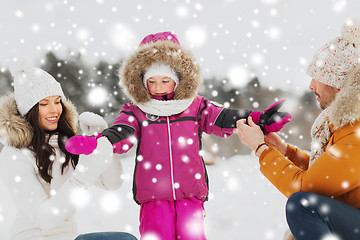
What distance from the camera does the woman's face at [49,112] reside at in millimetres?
1903

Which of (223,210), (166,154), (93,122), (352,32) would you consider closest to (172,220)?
(166,154)

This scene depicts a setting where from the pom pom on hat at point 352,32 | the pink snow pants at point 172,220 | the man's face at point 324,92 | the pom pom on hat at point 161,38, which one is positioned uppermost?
the pom pom on hat at point 161,38

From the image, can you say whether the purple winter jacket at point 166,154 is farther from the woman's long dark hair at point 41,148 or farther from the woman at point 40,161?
the woman's long dark hair at point 41,148

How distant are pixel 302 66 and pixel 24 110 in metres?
4.33

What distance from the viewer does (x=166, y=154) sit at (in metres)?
2.04

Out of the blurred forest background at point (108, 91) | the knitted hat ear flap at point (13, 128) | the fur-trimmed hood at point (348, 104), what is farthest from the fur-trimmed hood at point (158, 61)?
the blurred forest background at point (108, 91)

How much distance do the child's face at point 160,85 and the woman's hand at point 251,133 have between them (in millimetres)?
557

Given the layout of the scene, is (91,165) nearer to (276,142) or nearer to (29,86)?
(29,86)

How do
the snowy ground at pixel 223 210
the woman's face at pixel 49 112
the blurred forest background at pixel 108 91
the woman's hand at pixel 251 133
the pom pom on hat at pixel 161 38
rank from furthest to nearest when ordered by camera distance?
the blurred forest background at pixel 108 91 → the snowy ground at pixel 223 210 → the pom pom on hat at pixel 161 38 → the woman's face at pixel 49 112 → the woman's hand at pixel 251 133

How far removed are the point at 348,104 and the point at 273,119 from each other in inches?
16.9

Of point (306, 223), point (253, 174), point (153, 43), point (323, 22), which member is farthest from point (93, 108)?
point (306, 223)

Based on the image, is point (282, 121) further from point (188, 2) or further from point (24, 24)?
point (24, 24)

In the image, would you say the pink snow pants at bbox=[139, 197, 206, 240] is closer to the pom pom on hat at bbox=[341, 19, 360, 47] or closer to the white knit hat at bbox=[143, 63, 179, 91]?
the white knit hat at bbox=[143, 63, 179, 91]

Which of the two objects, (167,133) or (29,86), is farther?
(167,133)
